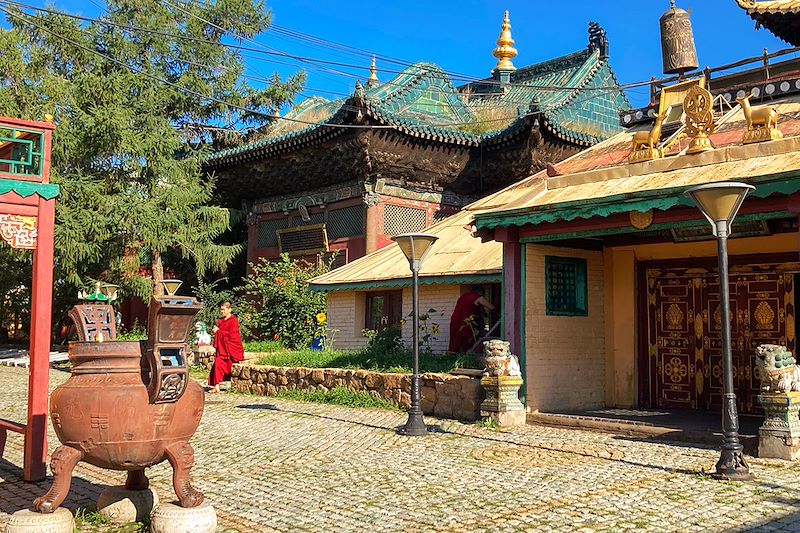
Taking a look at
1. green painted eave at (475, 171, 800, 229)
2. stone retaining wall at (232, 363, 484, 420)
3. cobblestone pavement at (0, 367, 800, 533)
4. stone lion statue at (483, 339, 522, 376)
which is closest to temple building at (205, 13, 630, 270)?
stone retaining wall at (232, 363, 484, 420)

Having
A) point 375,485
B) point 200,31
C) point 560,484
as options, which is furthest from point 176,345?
point 200,31

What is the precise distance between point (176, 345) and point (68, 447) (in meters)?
0.98

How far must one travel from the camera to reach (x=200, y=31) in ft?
100

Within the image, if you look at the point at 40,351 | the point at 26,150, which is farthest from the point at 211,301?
the point at 40,351

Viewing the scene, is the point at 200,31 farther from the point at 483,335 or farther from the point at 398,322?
the point at 483,335

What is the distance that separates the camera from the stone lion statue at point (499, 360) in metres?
11.1

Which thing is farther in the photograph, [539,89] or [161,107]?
[161,107]

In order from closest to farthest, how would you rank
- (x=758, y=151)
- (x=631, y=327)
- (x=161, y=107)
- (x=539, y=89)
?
(x=758, y=151), (x=631, y=327), (x=539, y=89), (x=161, y=107)

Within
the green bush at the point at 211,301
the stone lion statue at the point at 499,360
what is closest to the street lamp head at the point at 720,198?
the stone lion statue at the point at 499,360

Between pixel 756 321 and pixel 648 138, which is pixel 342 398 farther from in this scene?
pixel 756 321

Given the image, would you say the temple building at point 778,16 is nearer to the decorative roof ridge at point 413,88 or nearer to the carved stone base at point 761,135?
the carved stone base at point 761,135

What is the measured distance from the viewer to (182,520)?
17.3 ft

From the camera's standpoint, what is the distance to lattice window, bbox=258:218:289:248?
24734 mm

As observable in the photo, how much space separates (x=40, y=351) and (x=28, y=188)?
154 cm
